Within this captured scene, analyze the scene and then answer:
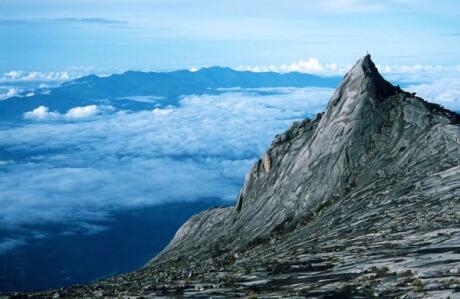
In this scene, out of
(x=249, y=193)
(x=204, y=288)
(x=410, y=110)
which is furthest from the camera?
(x=249, y=193)

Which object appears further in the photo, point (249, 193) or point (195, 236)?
point (195, 236)

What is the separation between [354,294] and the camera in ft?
101

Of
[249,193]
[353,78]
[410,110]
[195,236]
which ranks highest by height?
[353,78]

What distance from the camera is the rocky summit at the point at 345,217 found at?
115ft

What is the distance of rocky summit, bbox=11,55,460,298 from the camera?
35031mm

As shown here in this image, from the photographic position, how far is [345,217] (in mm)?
64562

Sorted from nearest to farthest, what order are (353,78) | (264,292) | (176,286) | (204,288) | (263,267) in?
(264,292) < (204,288) < (176,286) < (263,267) < (353,78)

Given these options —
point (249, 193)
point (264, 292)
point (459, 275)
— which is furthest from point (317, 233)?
point (249, 193)

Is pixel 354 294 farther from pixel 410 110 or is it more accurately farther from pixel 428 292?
pixel 410 110

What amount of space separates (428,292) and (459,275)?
9.72 feet

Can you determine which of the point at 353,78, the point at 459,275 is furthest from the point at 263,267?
the point at 353,78

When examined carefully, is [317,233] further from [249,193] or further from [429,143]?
[249,193]

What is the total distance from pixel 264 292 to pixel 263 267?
36.6 ft

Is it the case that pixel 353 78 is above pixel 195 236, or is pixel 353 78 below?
above
